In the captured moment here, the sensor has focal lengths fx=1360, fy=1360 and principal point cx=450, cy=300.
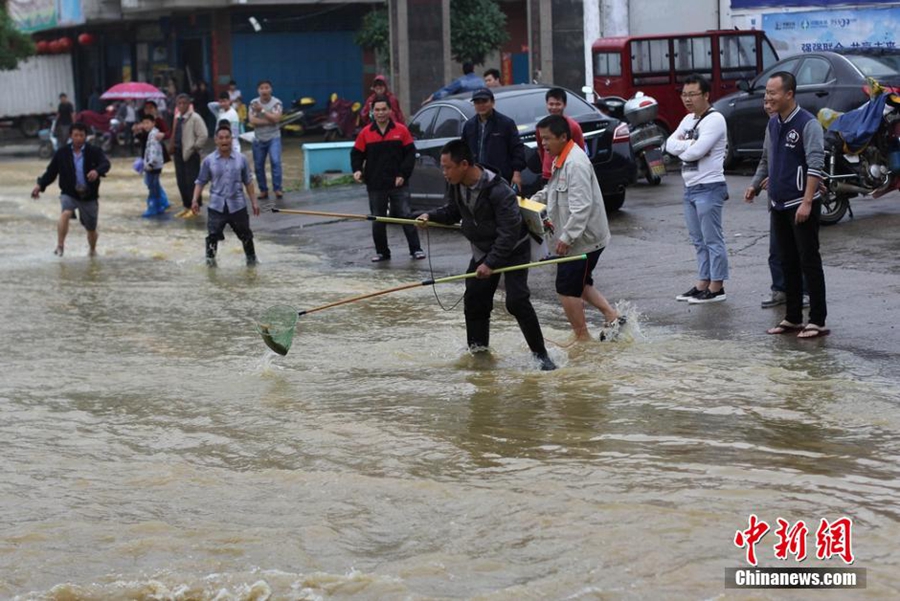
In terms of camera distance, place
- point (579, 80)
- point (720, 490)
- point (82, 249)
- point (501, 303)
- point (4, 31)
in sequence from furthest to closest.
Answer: point (4, 31)
point (579, 80)
point (82, 249)
point (501, 303)
point (720, 490)

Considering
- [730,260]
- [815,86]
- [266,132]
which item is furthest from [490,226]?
[266,132]

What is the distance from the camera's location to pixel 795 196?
9367 mm

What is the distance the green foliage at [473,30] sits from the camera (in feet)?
105

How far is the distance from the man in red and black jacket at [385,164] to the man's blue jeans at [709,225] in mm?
4288

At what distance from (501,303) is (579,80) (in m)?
19.6

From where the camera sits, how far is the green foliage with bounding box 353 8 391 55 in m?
33.1

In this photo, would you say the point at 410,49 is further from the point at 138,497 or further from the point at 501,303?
the point at 138,497

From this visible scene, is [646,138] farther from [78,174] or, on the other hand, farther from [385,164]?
[78,174]

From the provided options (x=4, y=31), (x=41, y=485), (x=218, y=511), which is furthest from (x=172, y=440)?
(x=4, y=31)

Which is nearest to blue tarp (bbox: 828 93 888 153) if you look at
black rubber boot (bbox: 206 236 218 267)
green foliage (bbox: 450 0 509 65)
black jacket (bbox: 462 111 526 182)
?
black jacket (bbox: 462 111 526 182)

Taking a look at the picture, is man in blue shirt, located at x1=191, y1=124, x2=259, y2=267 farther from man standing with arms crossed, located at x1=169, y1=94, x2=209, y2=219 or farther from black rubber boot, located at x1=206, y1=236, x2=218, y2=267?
man standing with arms crossed, located at x1=169, y1=94, x2=209, y2=219

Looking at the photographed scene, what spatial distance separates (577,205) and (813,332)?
1.85 meters

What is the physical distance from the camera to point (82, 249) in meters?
17.4

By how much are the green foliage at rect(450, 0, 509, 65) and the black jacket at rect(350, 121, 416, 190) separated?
17987 mm
